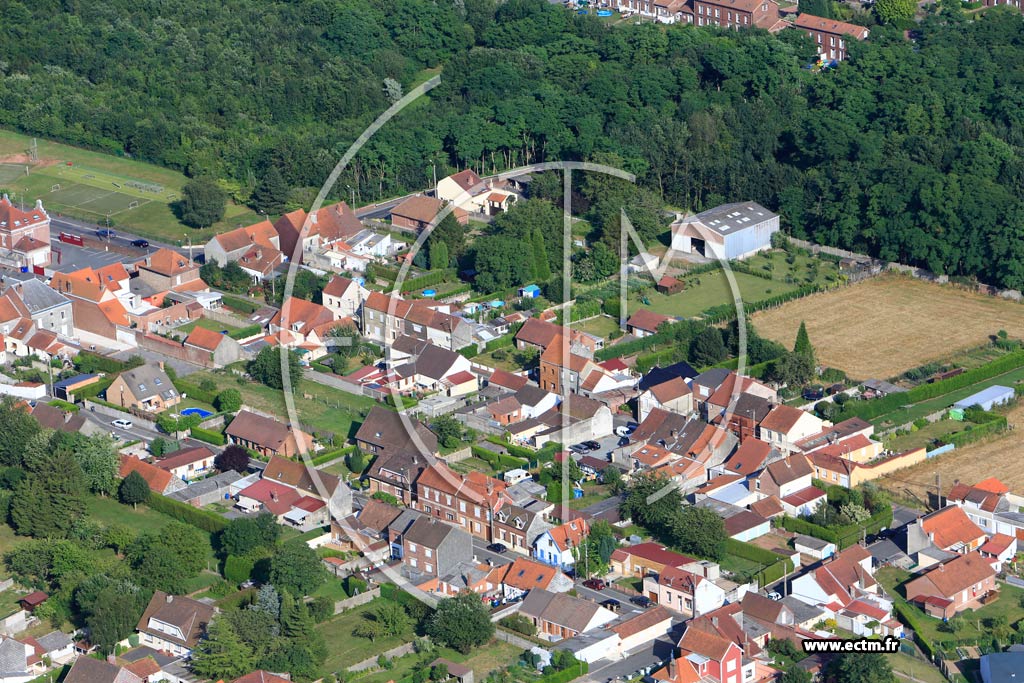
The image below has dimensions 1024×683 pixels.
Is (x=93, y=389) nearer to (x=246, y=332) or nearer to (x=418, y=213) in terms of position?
(x=246, y=332)

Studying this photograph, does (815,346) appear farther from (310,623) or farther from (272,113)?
(272,113)

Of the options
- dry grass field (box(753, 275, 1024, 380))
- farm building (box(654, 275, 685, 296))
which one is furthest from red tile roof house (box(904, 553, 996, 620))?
farm building (box(654, 275, 685, 296))

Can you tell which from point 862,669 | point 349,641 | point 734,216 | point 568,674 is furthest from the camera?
point 734,216

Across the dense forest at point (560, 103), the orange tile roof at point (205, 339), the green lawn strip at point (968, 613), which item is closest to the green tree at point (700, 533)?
the green lawn strip at point (968, 613)

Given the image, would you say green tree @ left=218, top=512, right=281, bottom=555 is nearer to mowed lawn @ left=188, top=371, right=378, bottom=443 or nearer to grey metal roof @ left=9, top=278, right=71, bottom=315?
mowed lawn @ left=188, top=371, right=378, bottom=443

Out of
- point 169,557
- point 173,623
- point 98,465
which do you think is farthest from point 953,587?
point 98,465

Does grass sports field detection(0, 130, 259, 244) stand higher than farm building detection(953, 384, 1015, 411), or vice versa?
farm building detection(953, 384, 1015, 411)

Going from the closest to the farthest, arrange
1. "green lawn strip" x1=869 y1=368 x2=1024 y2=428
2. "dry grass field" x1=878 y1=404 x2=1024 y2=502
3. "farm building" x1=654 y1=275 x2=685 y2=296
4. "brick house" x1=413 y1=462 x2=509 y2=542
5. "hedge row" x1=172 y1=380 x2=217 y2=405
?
"brick house" x1=413 y1=462 x2=509 y2=542 → "dry grass field" x1=878 y1=404 x2=1024 y2=502 → "green lawn strip" x1=869 y1=368 x2=1024 y2=428 → "hedge row" x1=172 y1=380 x2=217 y2=405 → "farm building" x1=654 y1=275 x2=685 y2=296
